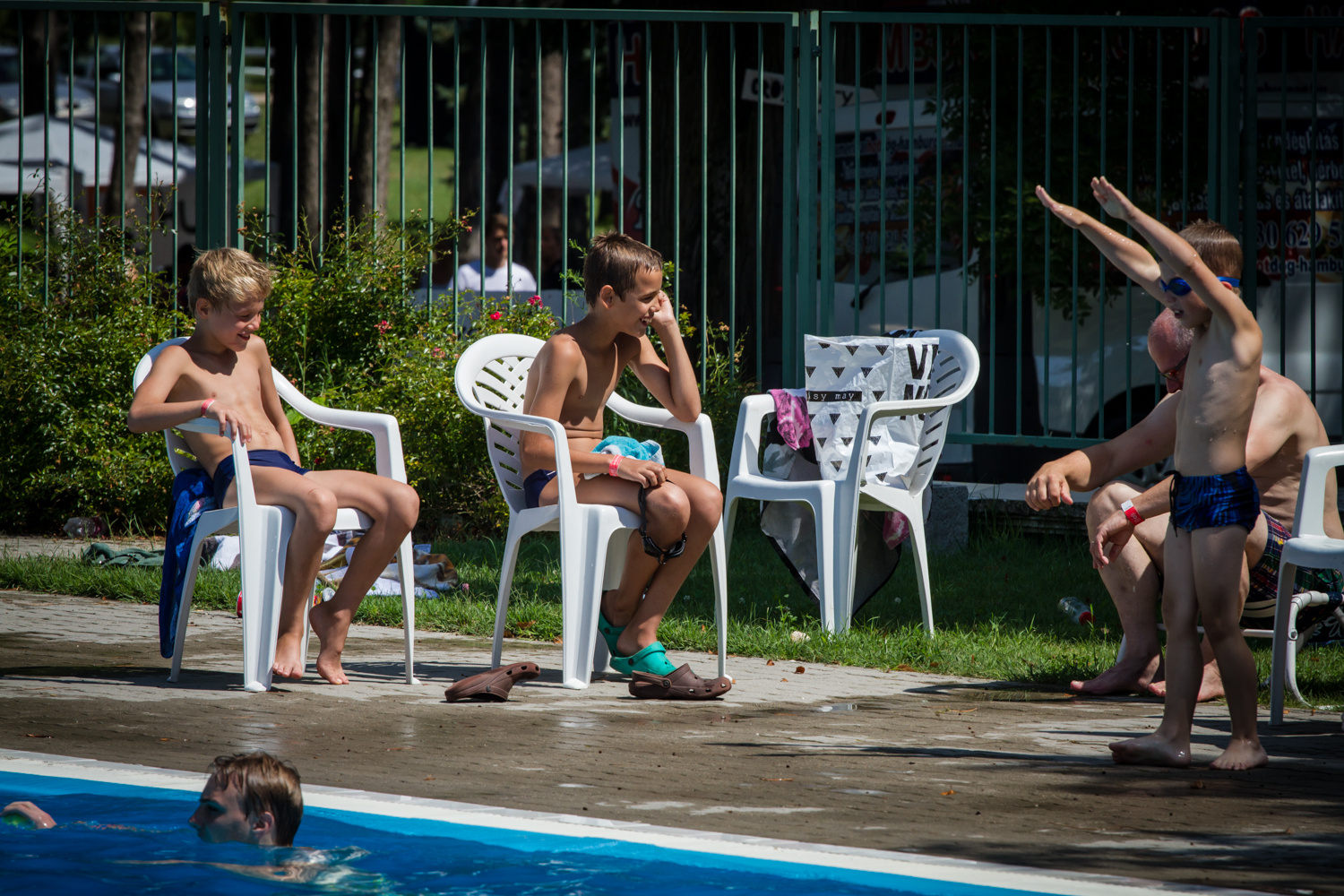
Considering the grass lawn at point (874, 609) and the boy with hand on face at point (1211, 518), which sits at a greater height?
the boy with hand on face at point (1211, 518)

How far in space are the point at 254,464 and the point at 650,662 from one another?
1350 mm

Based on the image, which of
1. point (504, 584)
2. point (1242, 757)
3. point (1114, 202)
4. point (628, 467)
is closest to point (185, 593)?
point (504, 584)

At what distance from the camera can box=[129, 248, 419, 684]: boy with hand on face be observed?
4449 millimetres

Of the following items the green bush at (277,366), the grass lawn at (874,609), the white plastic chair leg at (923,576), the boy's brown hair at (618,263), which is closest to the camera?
the boy's brown hair at (618,263)

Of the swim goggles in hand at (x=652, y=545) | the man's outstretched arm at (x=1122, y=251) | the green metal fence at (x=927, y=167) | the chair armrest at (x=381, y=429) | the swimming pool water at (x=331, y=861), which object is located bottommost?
the swimming pool water at (x=331, y=861)

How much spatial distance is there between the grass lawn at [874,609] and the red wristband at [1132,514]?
85 centimetres

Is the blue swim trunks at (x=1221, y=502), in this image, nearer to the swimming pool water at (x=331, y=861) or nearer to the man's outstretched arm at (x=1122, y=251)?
the man's outstretched arm at (x=1122, y=251)

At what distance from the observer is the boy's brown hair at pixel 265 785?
2.89 metres

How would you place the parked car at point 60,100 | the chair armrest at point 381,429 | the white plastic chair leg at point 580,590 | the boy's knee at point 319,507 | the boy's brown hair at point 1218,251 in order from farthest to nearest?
the parked car at point 60,100
the chair armrest at point 381,429
the white plastic chair leg at point 580,590
the boy's knee at point 319,507
the boy's brown hair at point 1218,251

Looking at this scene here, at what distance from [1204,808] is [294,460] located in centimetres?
291

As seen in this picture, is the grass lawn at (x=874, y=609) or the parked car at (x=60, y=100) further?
the parked car at (x=60, y=100)

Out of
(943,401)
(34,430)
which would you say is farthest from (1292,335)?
(34,430)

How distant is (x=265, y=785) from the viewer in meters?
2.89

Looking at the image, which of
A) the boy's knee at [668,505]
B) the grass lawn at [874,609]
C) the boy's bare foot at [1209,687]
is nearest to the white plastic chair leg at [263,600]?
the boy's knee at [668,505]
